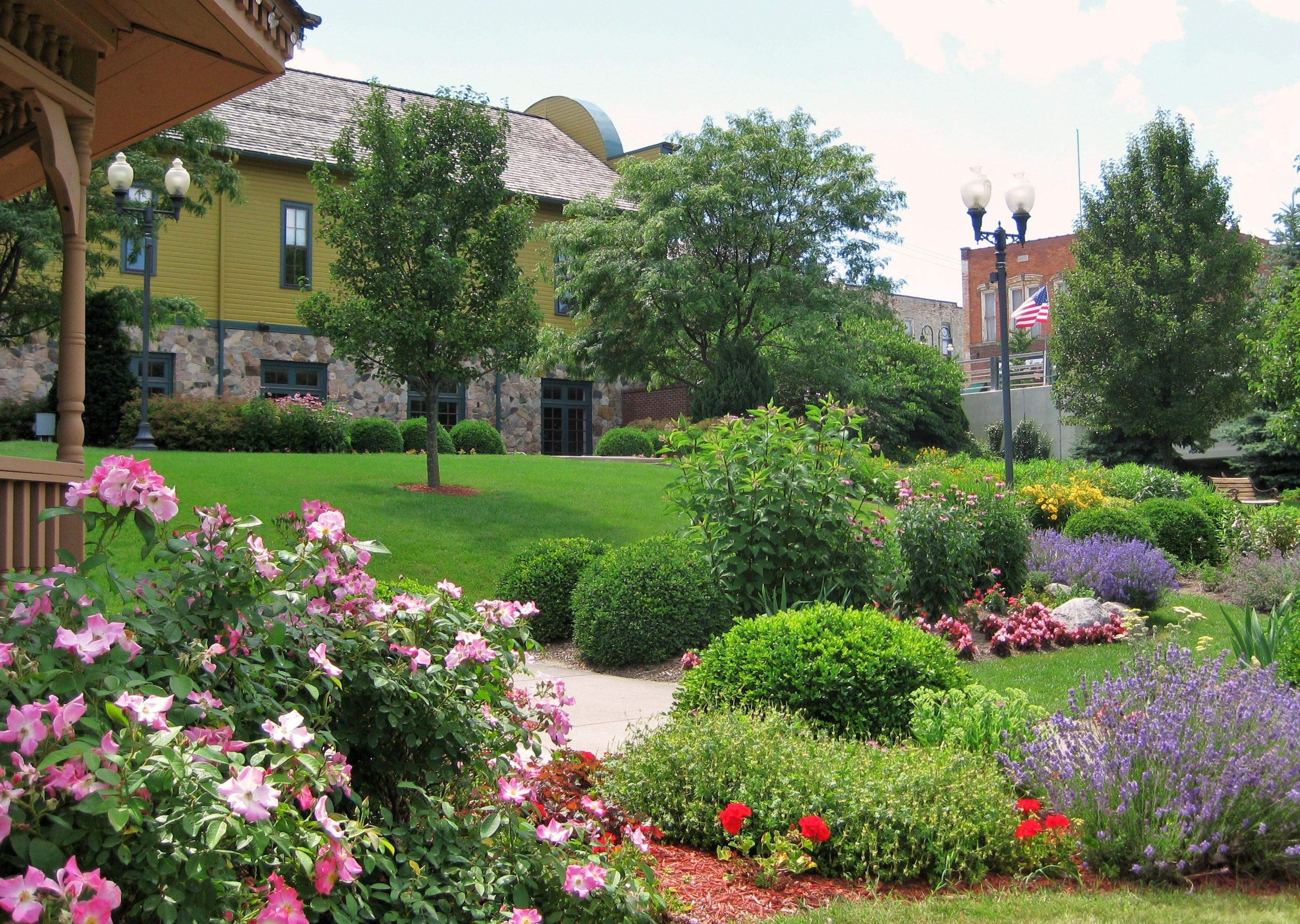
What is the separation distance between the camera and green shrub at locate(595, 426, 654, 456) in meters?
24.3

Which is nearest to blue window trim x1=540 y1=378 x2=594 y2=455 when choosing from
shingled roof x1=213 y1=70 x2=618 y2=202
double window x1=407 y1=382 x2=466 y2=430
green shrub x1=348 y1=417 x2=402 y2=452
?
double window x1=407 y1=382 x2=466 y2=430

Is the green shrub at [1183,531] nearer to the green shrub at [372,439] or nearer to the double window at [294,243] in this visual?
the green shrub at [372,439]

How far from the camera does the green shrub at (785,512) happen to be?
823cm

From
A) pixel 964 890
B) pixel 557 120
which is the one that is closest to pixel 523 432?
pixel 557 120

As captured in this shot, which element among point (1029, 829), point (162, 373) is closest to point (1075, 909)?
point (1029, 829)

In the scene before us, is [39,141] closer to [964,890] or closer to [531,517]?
[964,890]

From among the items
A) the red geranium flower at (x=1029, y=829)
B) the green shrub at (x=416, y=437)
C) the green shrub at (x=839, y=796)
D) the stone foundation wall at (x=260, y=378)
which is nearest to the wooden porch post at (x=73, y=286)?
the green shrub at (x=839, y=796)

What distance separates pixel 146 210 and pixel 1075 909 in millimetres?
16349

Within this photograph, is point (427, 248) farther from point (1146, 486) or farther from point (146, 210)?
point (1146, 486)

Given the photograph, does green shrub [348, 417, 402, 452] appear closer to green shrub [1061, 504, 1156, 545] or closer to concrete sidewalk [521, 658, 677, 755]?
concrete sidewalk [521, 658, 677, 755]

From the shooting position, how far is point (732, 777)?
4309mm

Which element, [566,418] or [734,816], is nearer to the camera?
[734,816]

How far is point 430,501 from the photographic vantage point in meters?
13.8

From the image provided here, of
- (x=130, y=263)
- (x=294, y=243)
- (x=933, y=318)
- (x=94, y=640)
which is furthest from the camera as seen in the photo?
(x=933, y=318)
